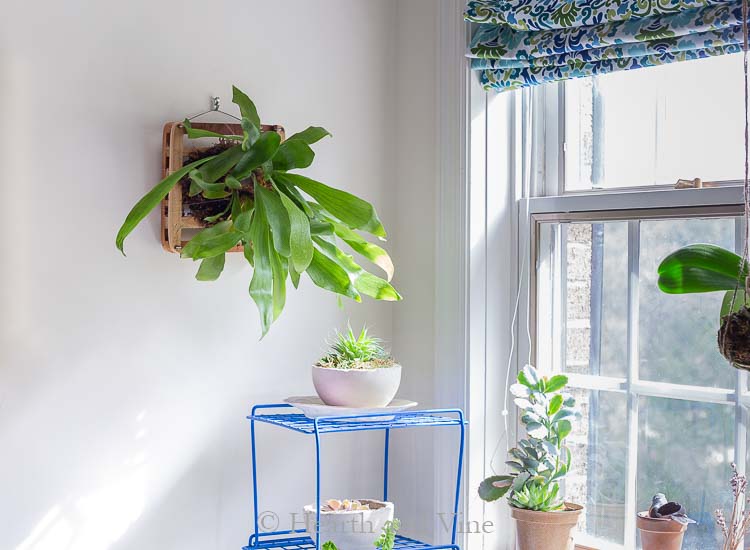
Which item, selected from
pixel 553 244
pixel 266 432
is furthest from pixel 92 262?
pixel 553 244

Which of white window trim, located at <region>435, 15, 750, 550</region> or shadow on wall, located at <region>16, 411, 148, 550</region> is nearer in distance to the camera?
shadow on wall, located at <region>16, 411, 148, 550</region>

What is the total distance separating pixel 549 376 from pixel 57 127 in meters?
1.28

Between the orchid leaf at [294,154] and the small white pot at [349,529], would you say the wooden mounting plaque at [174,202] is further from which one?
the small white pot at [349,529]

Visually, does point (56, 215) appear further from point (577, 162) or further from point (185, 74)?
point (577, 162)

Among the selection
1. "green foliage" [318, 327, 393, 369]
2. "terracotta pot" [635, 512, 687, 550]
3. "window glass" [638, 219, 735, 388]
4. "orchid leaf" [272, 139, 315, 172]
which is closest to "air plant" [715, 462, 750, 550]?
"terracotta pot" [635, 512, 687, 550]

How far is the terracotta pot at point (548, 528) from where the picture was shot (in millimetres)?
1959

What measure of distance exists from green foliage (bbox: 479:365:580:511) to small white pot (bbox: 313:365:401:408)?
31cm

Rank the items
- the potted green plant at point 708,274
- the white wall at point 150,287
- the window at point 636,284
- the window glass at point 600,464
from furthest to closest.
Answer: the window glass at point 600,464
the window at point 636,284
the white wall at point 150,287
the potted green plant at point 708,274

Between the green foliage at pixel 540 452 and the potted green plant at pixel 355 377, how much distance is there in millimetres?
308

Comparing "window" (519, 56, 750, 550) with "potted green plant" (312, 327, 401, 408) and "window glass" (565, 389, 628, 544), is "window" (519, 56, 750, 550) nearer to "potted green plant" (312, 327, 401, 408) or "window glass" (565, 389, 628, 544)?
"window glass" (565, 389, 628, 544)

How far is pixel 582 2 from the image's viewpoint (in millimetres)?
1939

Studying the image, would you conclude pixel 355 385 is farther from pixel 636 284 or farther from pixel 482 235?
pixel 636 284

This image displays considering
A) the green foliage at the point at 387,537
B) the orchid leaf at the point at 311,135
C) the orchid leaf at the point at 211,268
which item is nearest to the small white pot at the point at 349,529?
the green foliage at the point at 387,537

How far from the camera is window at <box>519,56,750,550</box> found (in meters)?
1.92
